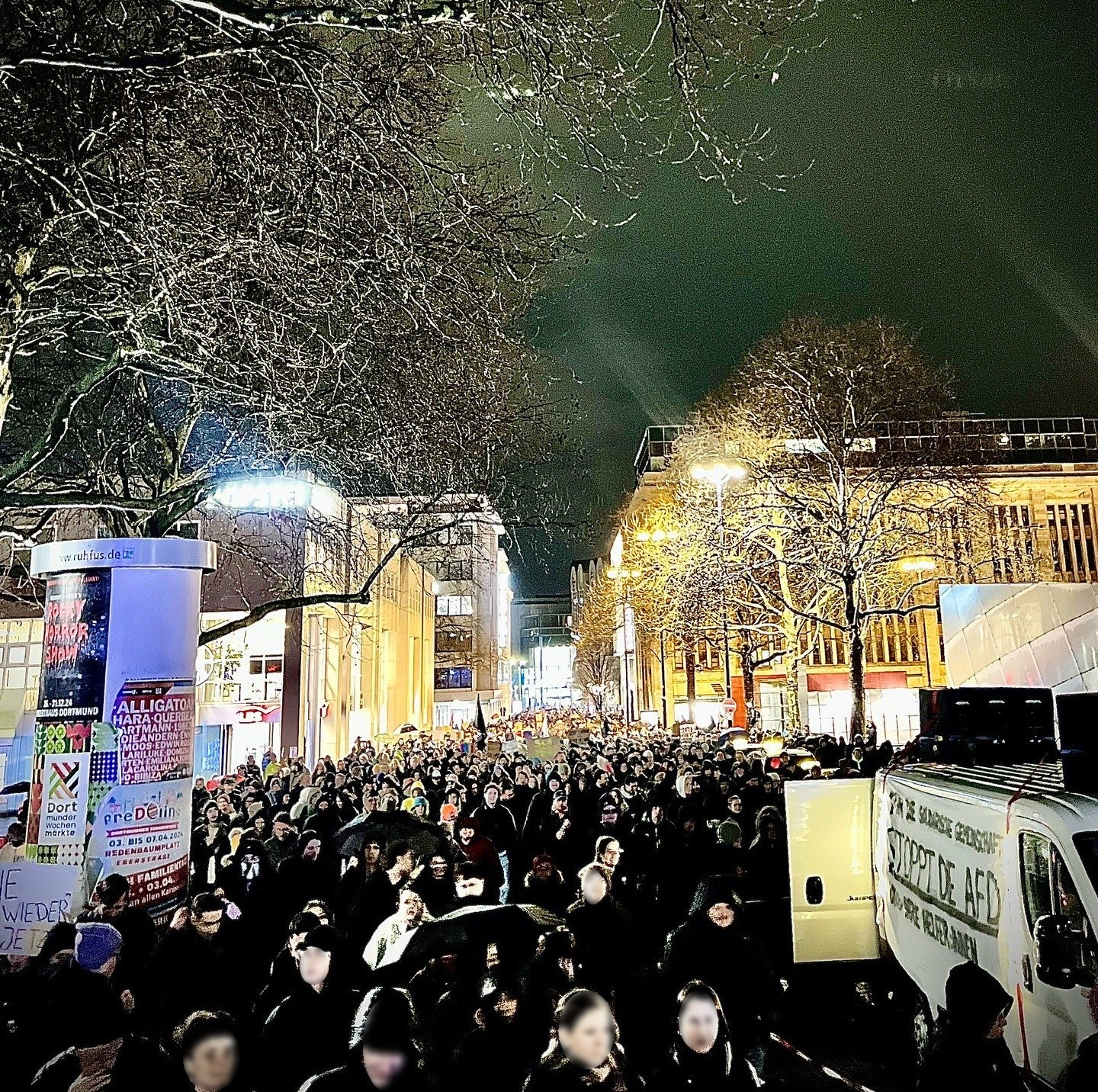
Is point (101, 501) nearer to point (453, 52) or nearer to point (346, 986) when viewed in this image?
point (453, 52)

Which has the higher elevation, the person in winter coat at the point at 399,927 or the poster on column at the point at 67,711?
the poster on column at the point at 67,711

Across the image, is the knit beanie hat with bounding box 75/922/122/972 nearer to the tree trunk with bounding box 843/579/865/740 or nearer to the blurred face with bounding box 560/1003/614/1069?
the blurred face with bounding box 560/1003/614/1069

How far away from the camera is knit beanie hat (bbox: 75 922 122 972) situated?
4812 mm

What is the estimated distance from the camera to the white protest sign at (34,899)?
6949 millimetres

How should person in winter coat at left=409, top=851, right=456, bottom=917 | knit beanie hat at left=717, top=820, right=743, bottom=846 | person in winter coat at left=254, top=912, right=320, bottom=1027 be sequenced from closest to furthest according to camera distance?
person in winter coat at left=254, top=912, right=320, bottom=1027, person in winter coat at left=409, top=851, right=456, bottom=917, knit beanie hat at left=717, top=820, right=743, bottom=846

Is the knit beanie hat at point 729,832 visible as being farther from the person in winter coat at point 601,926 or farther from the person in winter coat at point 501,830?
the person in winter coat at point 601,926

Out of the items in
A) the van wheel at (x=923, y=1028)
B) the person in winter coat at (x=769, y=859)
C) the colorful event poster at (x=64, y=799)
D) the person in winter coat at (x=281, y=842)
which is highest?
the colorful event poster at (x=64, y=799)

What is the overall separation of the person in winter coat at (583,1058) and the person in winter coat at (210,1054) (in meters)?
1.12

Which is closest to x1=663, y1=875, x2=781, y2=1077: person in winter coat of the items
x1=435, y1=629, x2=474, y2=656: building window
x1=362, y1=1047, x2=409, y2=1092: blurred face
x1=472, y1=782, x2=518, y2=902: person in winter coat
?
x1=362, y1=1047, x2=409, y2=1092: blurred face

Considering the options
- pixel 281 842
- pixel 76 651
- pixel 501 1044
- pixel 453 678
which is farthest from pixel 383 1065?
pixel 453 678

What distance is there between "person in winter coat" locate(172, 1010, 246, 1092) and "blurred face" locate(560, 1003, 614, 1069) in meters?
1.26

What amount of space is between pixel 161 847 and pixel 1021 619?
44.1ft

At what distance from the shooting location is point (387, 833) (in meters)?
7.81

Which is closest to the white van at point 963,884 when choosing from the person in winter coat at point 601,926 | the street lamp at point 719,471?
the person in winter coat at point 601,926
